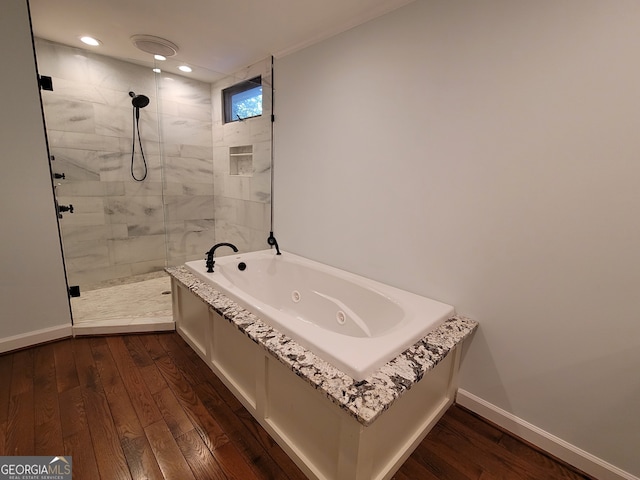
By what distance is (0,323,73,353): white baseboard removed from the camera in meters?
2.06

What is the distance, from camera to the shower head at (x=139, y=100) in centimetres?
308

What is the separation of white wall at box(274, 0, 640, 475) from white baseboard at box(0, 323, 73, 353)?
2.34 m

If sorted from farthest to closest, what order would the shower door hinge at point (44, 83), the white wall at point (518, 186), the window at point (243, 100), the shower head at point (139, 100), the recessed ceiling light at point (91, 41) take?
the shower head at point (139, 100) < the window at point (243, 100) < the recessed ceiling light at point (91, 41) < the shower door hinge at point (44, 83) < the white wall at point (518, 186)

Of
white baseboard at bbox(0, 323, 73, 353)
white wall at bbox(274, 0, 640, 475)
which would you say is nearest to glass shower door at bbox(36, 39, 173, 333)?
white baseboard at bbox(0, 323, 73, 353)

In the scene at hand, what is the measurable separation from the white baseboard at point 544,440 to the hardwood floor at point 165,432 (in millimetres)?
41

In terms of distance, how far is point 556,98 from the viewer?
1274 millimetres

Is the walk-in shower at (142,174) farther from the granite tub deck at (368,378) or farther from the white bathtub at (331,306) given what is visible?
the granite tub deck at (368,378)

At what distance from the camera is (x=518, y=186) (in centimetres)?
141

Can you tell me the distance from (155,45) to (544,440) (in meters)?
3.77

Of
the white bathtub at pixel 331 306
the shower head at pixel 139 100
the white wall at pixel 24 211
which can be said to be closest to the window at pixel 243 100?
the shower head at pixel 139 100

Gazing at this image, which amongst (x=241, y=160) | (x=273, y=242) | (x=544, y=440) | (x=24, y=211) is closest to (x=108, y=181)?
(x=24, y=211)

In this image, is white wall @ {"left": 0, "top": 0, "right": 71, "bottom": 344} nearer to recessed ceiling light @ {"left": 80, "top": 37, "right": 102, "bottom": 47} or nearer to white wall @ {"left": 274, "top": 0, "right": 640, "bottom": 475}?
recessed ceiling light @ {"left": 80, "top": 37, "right": 102, "bottom": 47}

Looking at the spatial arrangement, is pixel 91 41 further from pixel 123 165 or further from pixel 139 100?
pixel 123 165

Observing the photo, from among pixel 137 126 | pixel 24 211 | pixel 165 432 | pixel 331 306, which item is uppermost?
pixel 137 126
